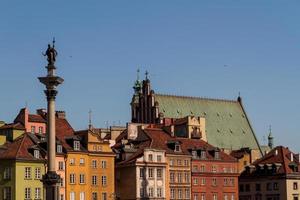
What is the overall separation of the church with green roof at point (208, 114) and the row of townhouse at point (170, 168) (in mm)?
20107

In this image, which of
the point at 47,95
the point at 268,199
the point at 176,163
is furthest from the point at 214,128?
the point at 47,95

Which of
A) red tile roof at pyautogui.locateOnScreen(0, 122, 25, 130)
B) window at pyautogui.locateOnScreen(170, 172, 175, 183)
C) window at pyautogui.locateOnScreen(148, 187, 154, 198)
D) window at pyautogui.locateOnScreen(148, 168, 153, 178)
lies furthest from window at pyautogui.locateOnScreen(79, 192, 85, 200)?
window at pyautogui.locateOnScreen(170, 172, 175, 183)

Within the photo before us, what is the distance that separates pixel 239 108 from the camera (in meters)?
168

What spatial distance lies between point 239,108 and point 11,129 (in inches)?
2706

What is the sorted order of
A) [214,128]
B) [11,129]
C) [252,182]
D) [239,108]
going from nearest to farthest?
[11,129] < [252,182] < [214,128] < [239,108]

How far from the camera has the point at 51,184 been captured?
6069cm

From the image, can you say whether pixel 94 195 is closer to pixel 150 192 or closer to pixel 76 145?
pixel 76 145

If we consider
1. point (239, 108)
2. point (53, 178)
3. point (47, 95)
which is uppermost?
point (239, 108)

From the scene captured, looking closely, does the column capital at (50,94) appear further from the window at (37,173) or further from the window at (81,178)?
the window at (81,178)

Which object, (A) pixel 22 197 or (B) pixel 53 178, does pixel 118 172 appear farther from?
(B) pixel 53 178

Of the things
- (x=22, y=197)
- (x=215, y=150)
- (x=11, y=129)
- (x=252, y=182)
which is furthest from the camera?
(x=252, y=182)

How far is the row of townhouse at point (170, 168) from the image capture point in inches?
4564

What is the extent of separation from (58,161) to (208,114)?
57000mm

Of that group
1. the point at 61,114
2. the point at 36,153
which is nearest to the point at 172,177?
the point at 61,114
